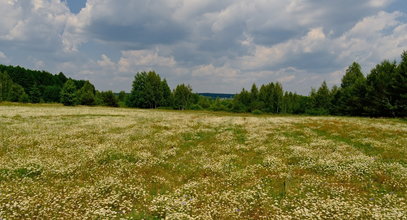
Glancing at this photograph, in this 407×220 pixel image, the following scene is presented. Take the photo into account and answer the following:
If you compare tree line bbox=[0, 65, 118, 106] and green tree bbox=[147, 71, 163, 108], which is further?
green tree bbox=[147, 71, 163, 108]

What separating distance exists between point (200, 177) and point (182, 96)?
115572 millimetres

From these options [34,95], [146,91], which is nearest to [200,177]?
[146,91]

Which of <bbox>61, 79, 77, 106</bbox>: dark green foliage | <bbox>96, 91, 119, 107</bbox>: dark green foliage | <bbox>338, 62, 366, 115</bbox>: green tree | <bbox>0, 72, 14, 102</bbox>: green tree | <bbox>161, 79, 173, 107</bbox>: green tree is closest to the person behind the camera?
<bbox>338, 62, 366, 115</bbox>: green tree

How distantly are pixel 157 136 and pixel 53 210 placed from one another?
17.7 meters

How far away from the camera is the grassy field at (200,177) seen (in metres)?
11.4

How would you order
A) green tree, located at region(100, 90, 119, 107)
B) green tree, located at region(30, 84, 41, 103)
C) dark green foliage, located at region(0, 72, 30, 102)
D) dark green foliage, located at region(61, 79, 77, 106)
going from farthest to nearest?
green tree, located at region(30, 84, 41, 103)
green tree, located at region(100, 90, 119, 107)
dark green foliage, located at region(0, 72, 30, 102)
dark green foliage, located at region(61, 79, 77, 106)

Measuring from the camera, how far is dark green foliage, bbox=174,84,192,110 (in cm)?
13062

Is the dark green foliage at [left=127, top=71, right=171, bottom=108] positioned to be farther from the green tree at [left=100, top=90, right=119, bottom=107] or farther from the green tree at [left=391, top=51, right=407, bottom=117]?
the green tree at [left=391, top=51, right=407, bottom=117]

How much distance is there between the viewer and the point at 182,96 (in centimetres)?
13062

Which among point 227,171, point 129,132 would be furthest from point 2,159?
point 227,171

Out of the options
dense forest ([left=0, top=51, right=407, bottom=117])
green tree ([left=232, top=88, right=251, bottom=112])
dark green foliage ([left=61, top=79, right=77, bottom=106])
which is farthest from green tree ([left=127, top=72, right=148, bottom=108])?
green tree ([left=232, top=88, right=251, bottom=112])

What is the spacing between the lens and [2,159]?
17.7m

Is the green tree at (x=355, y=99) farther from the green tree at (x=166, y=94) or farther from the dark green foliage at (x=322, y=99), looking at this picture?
the green tree at (x=166, y=94)

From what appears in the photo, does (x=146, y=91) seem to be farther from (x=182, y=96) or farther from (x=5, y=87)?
(x=5, y=87)
